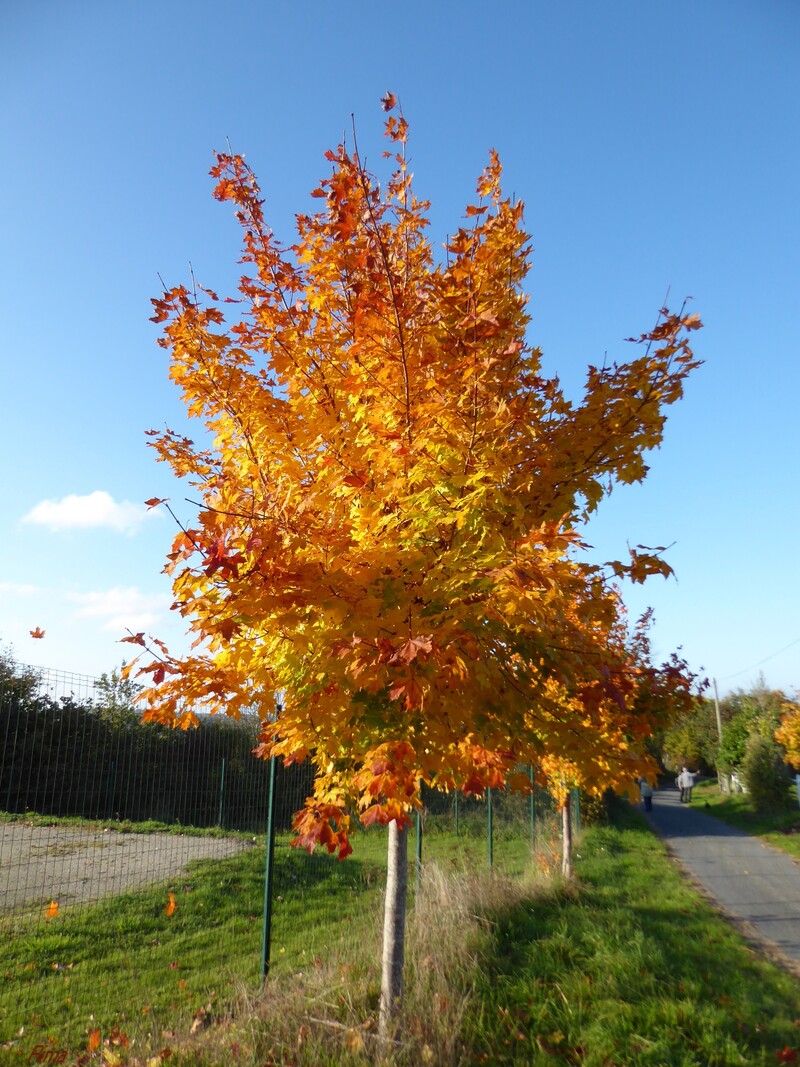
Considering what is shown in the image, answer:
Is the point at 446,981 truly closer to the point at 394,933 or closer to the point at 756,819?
the point at 394,933

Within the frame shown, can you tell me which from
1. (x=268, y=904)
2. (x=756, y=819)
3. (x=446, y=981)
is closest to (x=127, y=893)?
(x=268, y=904)

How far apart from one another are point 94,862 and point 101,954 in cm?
316

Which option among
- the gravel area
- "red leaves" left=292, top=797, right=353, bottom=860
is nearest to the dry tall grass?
"red leaves" left=292, top=797, right=353, bottom=860

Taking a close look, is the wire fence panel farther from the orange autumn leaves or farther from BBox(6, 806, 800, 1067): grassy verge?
the orange autumn leaves

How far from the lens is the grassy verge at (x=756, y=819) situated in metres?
16.1

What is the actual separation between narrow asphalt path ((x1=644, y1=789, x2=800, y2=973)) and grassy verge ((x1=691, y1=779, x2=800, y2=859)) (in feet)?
1.19

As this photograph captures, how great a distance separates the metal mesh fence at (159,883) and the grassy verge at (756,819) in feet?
22.4

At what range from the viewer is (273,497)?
330 centimetres

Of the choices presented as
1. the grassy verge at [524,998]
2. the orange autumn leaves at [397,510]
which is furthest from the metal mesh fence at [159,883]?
the orange autumn leaves at [397,510]

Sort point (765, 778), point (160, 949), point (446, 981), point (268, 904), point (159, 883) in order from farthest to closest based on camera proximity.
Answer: point (765, 778) < point (159, 883) < point (160, 949) < point (268, 904) < point (446, 981)

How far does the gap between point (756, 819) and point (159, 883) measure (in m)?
18.4

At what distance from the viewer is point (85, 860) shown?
31.4 feet

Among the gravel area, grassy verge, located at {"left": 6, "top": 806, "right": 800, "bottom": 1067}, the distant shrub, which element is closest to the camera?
grassy verge, located at {"left": 6, "top": 806, "right": 800, "bottom": 1067}

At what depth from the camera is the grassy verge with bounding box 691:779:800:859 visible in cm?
1606
